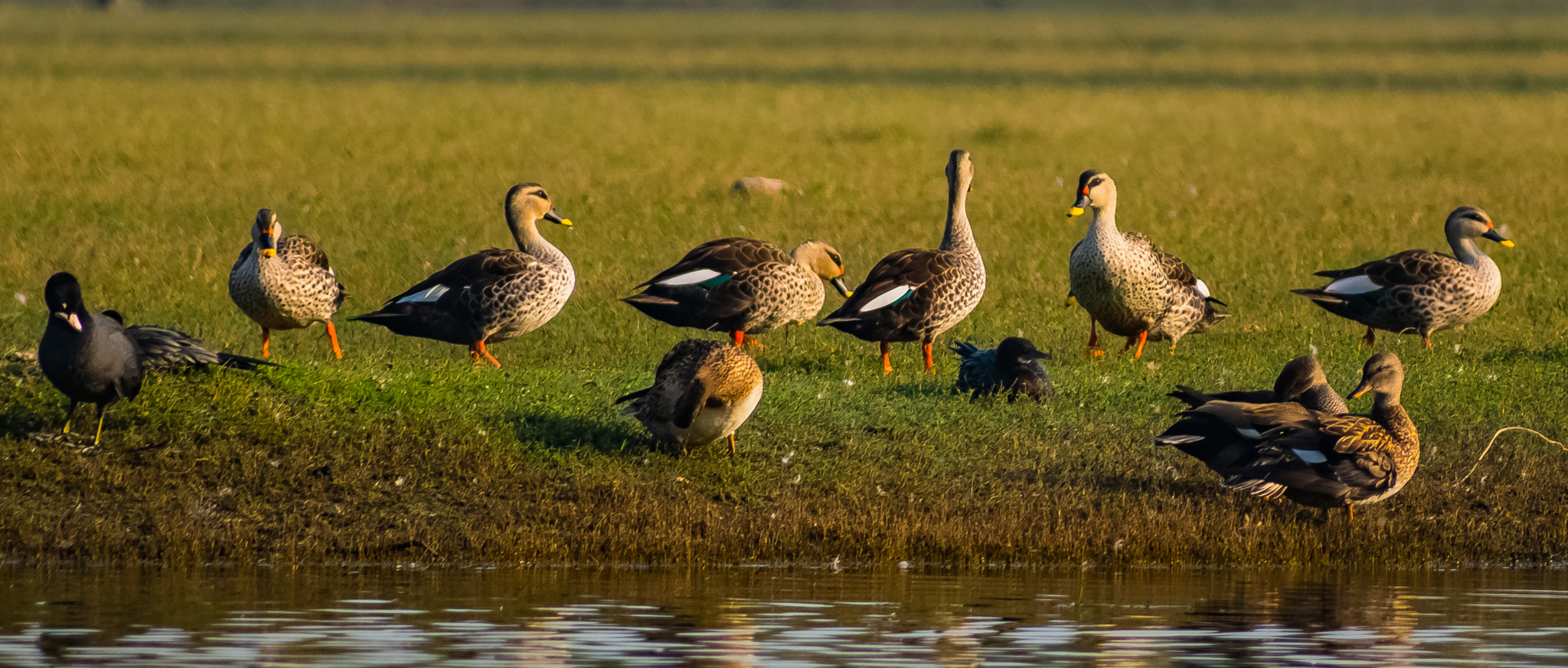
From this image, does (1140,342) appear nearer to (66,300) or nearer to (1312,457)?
(1312,457)

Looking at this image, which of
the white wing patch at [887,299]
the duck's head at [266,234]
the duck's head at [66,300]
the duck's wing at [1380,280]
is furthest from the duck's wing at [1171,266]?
the duck's head at [66,300]

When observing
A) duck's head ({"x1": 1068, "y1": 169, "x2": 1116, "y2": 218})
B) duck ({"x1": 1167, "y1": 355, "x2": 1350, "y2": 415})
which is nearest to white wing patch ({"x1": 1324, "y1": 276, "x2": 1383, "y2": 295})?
duck's head ({"x1": 1068, "y1": 169, "x2": 1116, "y2": 218})

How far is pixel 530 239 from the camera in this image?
16812mm

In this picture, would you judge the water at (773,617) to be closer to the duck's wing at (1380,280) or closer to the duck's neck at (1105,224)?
the duck's neck at (1105,224)

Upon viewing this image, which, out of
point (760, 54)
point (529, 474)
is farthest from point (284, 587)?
point (760, 54)

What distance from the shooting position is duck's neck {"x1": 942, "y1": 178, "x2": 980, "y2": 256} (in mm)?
16797

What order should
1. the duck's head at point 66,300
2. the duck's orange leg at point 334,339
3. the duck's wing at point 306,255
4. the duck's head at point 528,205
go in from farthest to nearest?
the duck's head at point 528,205
the duck's orange leg at point 334,339
the duck's wing at point 306,255
the duck's head at point 66,300

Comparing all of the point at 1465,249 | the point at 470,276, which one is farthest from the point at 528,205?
the point at 1465,249

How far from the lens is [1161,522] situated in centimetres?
1223

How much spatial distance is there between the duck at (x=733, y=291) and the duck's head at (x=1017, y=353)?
2334 mm

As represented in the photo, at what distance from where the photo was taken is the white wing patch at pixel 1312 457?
38.9ft

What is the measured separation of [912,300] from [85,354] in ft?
20.4

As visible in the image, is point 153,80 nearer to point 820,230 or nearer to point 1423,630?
point 820,230

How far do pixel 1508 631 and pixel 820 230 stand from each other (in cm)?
→ 1547
